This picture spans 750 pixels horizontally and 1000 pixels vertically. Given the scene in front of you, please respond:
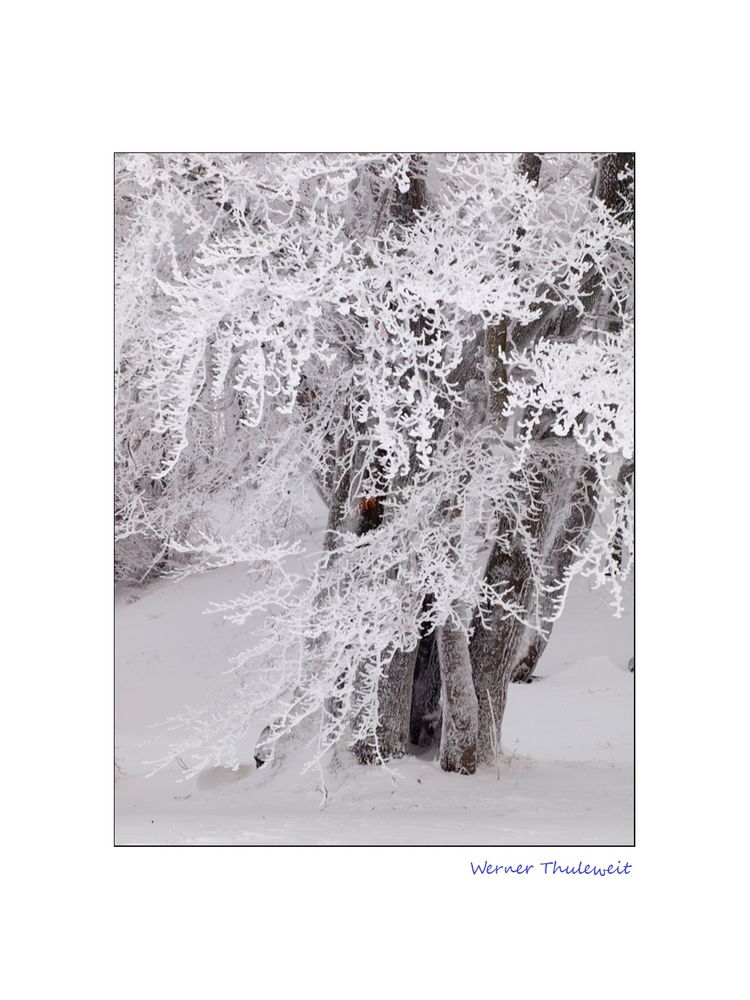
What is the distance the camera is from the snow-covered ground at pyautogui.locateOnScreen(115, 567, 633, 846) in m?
2.91

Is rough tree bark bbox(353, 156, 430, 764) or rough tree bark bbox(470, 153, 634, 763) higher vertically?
rough tree bark bbox(470, 153, 634, 763)

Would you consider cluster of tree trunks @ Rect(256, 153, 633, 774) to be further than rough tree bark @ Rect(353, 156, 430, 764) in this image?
No

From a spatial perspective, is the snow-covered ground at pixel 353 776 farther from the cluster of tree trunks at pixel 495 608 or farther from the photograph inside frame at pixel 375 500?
the cluster of tree trunks at pixel 495 608

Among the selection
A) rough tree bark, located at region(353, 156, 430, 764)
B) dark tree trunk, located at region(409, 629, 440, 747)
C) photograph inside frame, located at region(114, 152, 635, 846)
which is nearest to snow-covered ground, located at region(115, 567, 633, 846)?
photograph inside frame, located at region(114, 152, 635, 846)

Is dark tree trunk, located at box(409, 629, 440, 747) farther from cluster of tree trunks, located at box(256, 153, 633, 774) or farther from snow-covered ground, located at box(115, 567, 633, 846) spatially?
snow-covered ground, located at box(115, 567, 633, 846)

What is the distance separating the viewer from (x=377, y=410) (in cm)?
283

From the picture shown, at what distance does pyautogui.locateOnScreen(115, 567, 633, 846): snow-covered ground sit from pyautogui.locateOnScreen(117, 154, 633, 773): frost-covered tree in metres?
0.10

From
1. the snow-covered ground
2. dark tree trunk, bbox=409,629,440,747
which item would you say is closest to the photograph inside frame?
the snow-covered ground

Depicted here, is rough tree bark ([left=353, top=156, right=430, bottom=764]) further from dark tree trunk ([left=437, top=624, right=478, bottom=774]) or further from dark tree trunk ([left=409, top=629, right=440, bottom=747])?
dark tree trunk ([left=437, top=624, right=478, bottom=774])

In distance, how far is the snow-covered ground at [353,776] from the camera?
2910 millimetres

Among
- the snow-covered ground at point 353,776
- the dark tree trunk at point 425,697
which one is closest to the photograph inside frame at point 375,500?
the snow-covered ground at point 353,776

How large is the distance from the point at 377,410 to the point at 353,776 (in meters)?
1.26

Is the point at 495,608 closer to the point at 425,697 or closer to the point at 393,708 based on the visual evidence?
the point at 425,697
